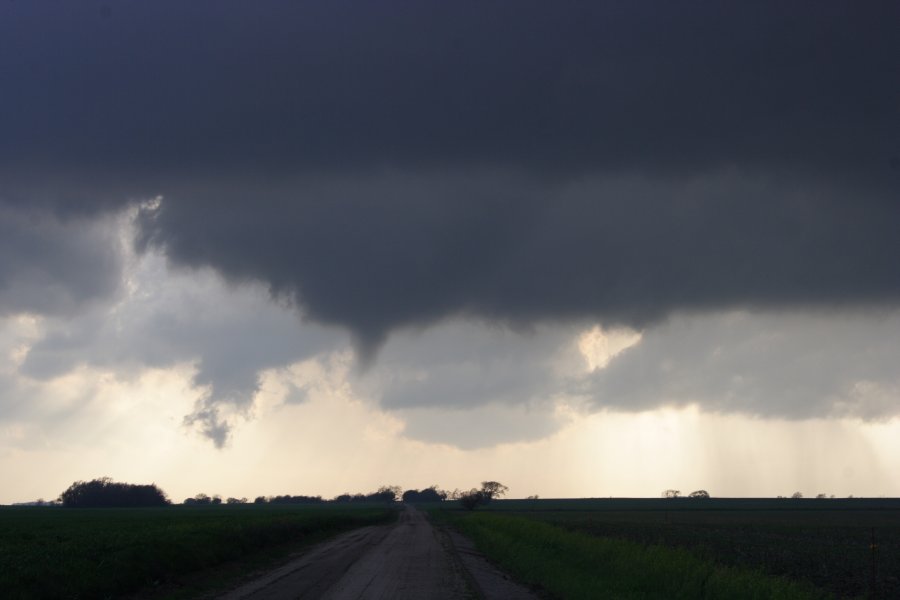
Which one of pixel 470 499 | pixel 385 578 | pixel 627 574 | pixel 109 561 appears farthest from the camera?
pixel 470 499

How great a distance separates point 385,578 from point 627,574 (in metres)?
8.61

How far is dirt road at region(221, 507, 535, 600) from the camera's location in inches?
1025

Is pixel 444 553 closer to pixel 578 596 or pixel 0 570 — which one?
pixel 578 596

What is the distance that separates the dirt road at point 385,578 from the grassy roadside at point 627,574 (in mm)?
1435

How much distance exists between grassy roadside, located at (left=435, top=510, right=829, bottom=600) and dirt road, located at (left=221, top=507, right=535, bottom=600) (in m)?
1.44

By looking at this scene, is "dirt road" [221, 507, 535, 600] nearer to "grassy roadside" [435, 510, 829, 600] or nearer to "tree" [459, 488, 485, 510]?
"grassy roadside" [435, 510, 829, 600]

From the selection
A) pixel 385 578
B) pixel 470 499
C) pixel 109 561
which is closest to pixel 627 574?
pixel 385 578

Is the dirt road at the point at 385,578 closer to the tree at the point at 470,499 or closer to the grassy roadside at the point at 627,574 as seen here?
the grassy roadside at the point at 627,574

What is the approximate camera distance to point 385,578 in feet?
102

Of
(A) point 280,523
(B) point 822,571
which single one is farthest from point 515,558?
(A) point 280,523

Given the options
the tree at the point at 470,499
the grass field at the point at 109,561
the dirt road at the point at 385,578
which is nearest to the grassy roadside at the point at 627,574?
the dirt road at the point at 385,578

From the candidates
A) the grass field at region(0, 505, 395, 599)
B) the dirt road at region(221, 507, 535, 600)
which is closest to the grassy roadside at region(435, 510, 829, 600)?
the dirt road at region(221, 507, 535, 600)

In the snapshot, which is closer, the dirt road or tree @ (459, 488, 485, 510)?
the dirt road

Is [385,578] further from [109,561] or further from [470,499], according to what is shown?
[470,499]
